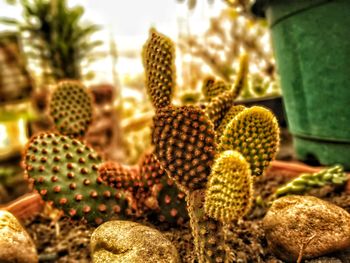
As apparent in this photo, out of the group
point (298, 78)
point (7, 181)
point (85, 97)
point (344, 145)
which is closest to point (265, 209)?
point (344, 145)

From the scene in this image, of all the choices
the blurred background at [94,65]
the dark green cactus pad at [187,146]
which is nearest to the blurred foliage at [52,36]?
the blurred background at [94,65]

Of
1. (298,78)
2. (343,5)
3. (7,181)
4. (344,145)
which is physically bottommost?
(7,181)

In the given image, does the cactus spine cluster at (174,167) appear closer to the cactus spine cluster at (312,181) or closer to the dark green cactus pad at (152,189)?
the dark green cactus pad at (152,189)

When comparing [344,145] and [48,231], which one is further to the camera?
[344,145]

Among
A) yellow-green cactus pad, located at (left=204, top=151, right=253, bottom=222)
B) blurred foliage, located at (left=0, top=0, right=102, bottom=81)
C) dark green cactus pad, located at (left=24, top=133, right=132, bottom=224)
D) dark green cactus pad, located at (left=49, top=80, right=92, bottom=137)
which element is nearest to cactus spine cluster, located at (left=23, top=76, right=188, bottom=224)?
dark green cactus pad, located at (left=24, top=133, right=132, bottom=224)

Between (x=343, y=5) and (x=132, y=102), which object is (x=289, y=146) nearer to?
(x=343, y=5)
